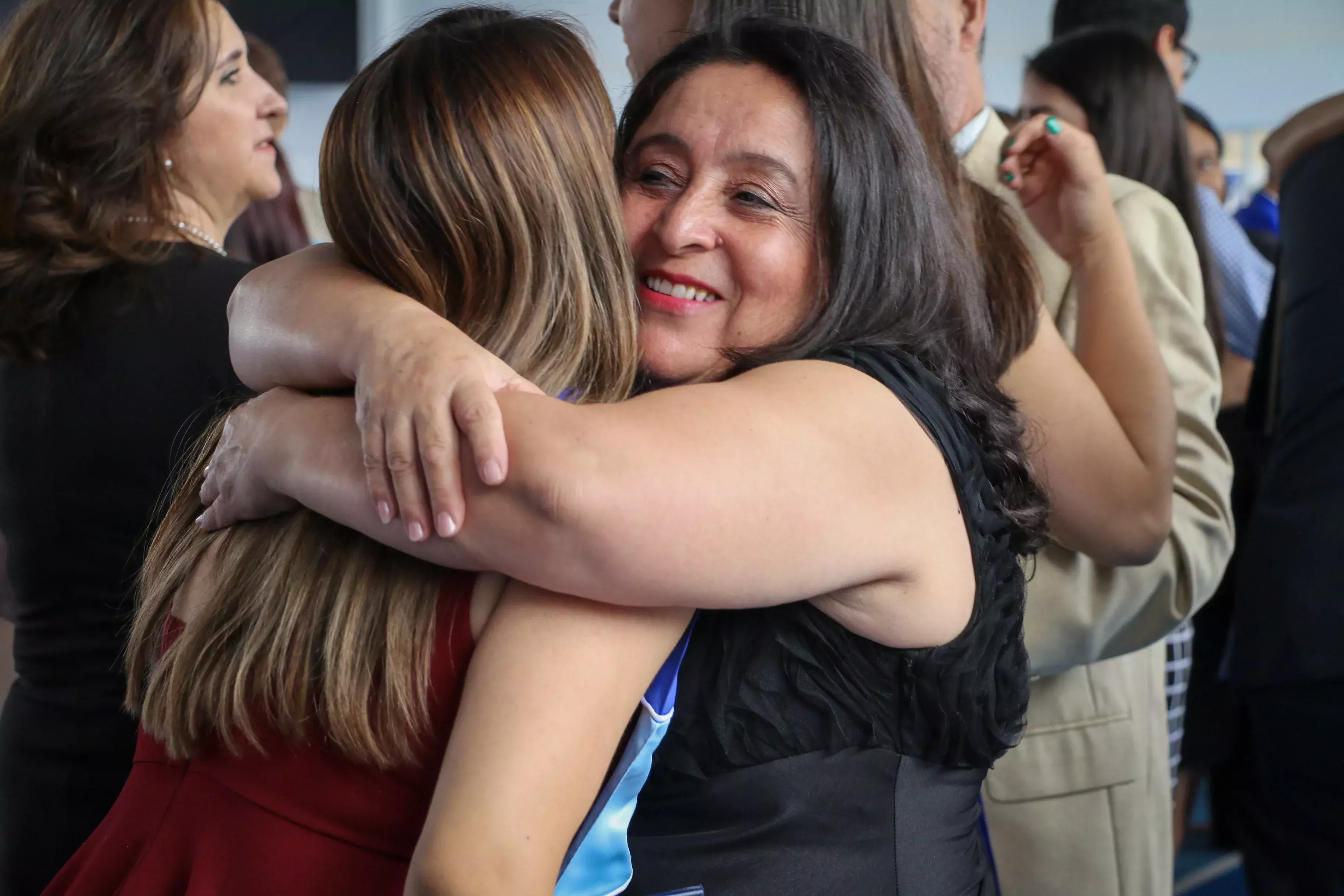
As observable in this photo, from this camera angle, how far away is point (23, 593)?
1525mm

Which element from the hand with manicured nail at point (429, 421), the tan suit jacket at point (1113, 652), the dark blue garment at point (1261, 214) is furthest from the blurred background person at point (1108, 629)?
the dark blue garment at point (1261, 214)

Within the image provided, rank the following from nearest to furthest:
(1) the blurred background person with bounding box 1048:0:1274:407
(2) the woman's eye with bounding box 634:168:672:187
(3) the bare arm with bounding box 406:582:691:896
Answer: (3) the bare arm with bounding box 406:582:691:896 < (2) the woman's eye with bounding box 634:168:672:187 < (1) the blurred background person with bounding box 1048:0:1274:407

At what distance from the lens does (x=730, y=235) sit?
1114 mm

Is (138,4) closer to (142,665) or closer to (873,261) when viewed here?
(142,665)

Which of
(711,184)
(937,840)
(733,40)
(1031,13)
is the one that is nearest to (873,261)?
(711,184)

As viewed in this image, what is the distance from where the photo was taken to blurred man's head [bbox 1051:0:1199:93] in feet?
9.68

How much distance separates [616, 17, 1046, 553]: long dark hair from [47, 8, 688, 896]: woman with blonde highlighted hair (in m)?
0.21

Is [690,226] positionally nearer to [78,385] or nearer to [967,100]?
[967,100]

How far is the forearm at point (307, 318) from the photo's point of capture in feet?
3.00

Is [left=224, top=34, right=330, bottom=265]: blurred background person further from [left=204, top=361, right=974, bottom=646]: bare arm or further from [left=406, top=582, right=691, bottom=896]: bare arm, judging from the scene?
[left=406, top=582, right=691, bottom=896]: bare arm

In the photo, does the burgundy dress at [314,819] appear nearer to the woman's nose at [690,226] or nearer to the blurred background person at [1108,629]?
the woman's nose at [690,226]

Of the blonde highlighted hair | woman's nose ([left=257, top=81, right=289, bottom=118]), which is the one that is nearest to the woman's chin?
the blonde highlighted hair

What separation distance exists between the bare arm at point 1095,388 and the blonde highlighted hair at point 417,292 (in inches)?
20.7

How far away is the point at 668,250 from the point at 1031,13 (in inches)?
276
